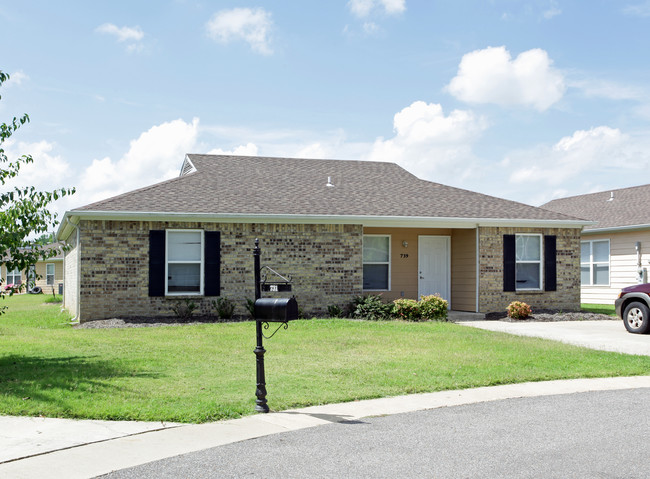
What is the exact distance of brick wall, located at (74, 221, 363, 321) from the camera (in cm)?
1673

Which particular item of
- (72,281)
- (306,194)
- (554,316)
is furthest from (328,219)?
(72,281)

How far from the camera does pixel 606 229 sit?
2402 centimetres

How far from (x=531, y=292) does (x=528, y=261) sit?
0.91m

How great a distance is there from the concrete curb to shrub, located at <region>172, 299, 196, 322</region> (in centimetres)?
975

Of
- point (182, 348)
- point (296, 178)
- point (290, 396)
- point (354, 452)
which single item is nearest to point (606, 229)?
point (296, 178)

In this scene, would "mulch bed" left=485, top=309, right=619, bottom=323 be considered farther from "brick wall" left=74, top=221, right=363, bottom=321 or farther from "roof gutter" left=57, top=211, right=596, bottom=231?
"brick wall" left=74, top=221, right=363, bottom=321

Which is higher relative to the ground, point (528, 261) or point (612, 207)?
point (612, 207)

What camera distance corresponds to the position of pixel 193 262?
56.9 feet

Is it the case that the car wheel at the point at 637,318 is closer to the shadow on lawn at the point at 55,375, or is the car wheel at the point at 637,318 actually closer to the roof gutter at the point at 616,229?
the roof gutter at the point at 616,229

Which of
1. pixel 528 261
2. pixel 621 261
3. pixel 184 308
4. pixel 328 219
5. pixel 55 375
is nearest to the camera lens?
pixel 55 375

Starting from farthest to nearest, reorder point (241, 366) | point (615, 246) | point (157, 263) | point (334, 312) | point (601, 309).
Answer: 1. point (615, 246)
2. point (601, 309)
3. point (334, 312)
4. point (157, 263)
5. point (241, 366)

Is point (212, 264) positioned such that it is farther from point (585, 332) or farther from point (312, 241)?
point (585, 332)

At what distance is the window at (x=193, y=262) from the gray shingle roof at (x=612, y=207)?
14.6 metres

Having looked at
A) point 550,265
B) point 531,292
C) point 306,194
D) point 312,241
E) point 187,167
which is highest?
point 187,167
